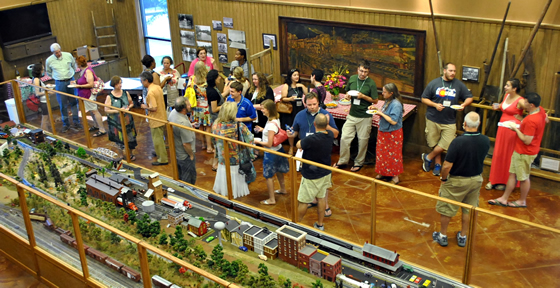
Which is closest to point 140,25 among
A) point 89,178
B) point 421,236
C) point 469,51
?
point 89,178

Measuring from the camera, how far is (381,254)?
580 cm

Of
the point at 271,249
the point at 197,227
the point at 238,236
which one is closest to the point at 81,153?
the point at 197,227

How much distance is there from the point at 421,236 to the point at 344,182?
3.49 feet

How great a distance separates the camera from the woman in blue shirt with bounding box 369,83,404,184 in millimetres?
8336

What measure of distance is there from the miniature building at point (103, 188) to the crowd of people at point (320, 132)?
0.91 m

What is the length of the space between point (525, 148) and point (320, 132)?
3190 millimetres

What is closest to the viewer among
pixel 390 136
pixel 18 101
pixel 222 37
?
pixel 390 136

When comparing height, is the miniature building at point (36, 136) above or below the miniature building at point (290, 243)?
above

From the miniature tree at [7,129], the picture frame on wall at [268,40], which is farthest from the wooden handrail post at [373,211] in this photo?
the miniature tree at [7,129]

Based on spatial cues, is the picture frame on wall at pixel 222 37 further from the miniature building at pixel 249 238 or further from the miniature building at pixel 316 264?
the miniature building at pixel 316 264

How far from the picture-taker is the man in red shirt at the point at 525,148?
755 centimetres

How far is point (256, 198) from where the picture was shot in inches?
285

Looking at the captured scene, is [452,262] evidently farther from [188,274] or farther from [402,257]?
[188,274]

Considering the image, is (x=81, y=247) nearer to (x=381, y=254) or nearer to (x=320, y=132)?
(x=320, y=132)
